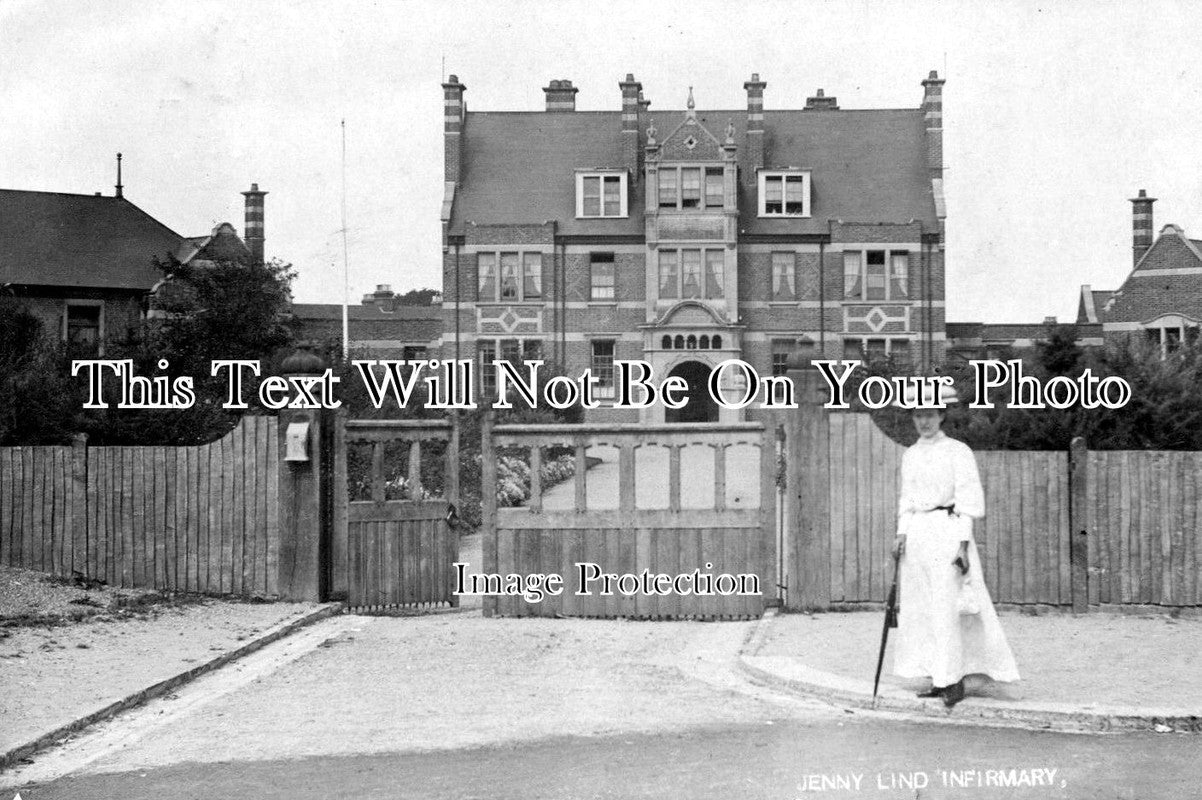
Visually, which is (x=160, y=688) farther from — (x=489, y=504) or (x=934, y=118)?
(x=934, y=118)

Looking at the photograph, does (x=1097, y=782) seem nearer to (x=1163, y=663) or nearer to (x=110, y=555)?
(x=1163, y=663)

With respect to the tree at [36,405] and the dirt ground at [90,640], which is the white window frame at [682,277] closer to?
the tree at [36,405]

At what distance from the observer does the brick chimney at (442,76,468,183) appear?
164 ft

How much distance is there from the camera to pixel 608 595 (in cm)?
1229

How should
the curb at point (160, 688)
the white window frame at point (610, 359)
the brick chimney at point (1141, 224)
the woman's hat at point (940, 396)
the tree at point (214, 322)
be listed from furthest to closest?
the brick chimney at point (1141, 224) < the white window frame at point (610, 359) < the tree at point (214, 322) < the woman's hat at point (940, 396) < the curb at point (160, 688)

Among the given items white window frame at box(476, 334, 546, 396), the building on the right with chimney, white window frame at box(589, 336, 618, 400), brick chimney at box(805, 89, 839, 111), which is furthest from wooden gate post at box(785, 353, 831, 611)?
brick chimney at box(805, 89, 839, 111)

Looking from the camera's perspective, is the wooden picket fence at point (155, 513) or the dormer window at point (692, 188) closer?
the wooden picket fence at point (155, 513)

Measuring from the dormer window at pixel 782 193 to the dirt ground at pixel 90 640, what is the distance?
38874 millimetres

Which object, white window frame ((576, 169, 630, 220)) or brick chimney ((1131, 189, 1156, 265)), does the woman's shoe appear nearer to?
white window frame ((576, 169, 630, 220))

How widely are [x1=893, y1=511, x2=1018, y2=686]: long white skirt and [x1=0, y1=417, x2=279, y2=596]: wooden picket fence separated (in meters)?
6.62

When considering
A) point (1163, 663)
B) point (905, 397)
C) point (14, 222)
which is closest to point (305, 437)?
point (905, 397)

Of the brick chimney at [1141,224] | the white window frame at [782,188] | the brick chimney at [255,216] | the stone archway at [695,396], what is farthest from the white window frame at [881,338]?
the brick chimney at [255,216]

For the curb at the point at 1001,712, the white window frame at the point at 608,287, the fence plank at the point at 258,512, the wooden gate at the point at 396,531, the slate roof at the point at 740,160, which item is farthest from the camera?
the slate roof at the point at 740,160

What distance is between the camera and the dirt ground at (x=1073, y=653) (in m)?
8.55
